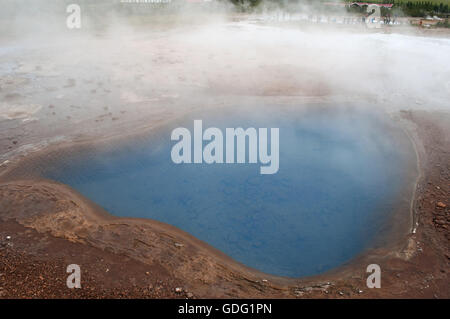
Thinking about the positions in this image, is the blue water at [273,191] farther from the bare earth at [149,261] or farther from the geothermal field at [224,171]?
the bare earth at [149,261]

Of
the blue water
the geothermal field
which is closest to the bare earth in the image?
the geothermal field

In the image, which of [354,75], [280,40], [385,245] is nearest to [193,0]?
[280,40]

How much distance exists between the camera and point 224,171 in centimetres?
595

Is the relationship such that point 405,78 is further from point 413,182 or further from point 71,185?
point 71,185

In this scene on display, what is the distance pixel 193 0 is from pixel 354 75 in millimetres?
13554

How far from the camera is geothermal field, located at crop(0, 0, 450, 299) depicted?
3834 millimetres

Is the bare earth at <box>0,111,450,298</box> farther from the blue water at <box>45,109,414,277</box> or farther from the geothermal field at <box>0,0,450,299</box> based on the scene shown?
the blue water at <box>45,109,414,277</box>

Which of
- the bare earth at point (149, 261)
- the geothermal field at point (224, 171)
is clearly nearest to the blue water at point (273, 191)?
the geothermal field at point (224, 171)

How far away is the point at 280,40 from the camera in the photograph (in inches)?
537

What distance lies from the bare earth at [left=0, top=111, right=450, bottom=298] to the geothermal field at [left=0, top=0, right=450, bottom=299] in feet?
0.06

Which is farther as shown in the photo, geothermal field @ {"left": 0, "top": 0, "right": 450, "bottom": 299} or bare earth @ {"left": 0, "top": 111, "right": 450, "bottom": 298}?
geothermal field @ {"left": 0, "top": 0, "right": 450, "bottom": 299}

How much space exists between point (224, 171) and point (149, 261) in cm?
240

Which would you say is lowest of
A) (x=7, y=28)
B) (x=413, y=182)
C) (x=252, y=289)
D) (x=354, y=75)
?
(x=252, y=289)

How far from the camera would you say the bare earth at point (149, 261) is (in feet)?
11.7
